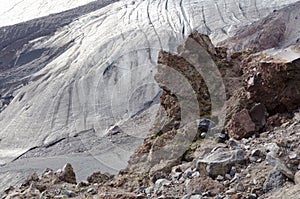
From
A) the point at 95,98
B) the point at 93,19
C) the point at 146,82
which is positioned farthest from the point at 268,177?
the point at 93,19

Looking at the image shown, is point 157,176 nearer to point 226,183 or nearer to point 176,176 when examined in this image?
point 176,176

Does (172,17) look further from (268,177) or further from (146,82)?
(268,177)

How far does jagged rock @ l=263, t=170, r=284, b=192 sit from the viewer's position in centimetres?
356

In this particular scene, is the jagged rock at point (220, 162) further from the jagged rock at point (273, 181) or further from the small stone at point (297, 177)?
the small stone at point (297, 177)

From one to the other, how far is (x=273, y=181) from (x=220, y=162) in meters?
0.51

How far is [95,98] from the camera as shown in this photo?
3044 cm

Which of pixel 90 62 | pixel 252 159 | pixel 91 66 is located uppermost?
pixel 252 159

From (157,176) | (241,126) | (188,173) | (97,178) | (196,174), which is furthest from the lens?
(97,178)

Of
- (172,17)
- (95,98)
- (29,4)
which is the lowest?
(95,98)

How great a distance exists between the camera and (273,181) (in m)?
3.59

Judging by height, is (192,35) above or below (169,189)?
above

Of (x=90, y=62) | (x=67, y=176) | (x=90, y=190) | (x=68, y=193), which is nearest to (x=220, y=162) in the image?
(x=90, y=190)

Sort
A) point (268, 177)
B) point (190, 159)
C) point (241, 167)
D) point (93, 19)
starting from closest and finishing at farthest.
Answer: point (268, 177)
point (241, 167)
point (190, 159)
point (93, 19)

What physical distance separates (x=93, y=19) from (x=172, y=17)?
21.5 feet
